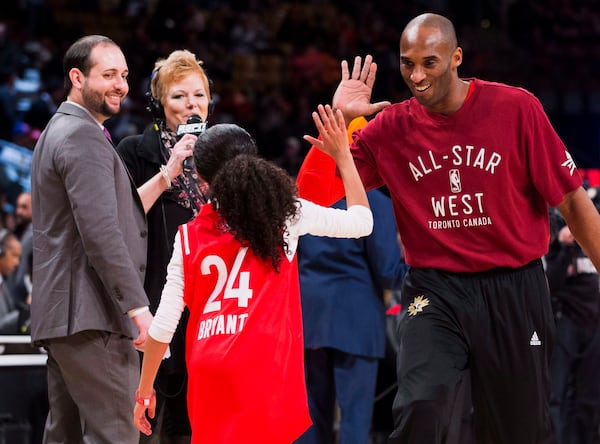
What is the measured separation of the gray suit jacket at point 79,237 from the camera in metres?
3.82

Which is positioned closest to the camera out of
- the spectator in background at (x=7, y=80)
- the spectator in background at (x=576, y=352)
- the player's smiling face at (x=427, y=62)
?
the player's smiling face at (x=427, y=62)

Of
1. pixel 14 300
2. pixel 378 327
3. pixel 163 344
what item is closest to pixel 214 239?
pixel 163 344

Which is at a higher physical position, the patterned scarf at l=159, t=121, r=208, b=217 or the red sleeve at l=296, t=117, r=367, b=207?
the red sleeve at l=296, t=117, r=367, b=207

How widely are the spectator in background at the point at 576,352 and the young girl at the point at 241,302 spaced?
11.6ft

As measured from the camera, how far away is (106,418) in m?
3.87

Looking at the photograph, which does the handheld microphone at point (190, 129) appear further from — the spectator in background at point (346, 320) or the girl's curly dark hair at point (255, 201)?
the spectator in background at point (346, 320)

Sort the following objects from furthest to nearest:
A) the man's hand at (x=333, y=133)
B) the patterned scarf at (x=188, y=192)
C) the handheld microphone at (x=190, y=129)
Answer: the patterned scarf at (x=188, y=192) → the handheld microphone at (x=190, y=129) → the man's hand at (x=333, y=133)

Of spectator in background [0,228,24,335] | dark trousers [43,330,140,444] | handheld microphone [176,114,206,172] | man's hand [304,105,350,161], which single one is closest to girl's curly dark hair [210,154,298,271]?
man's hand [304,105,350,161]

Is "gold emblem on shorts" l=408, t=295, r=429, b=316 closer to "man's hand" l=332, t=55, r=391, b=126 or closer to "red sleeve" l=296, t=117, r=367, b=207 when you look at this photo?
"red sleeve" l=296, t=117, r=367, b=207

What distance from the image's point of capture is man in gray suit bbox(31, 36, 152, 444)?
383cm

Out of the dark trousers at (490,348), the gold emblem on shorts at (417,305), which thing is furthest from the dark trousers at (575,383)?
the gold emblem on shorts at (417,305)

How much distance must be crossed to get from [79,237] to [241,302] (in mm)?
944

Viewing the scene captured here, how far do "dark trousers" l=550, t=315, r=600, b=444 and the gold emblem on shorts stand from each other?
3.06 m

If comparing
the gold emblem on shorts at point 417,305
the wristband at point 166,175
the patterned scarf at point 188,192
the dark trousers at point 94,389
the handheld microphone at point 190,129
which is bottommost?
the dark trousers at point 94,389
